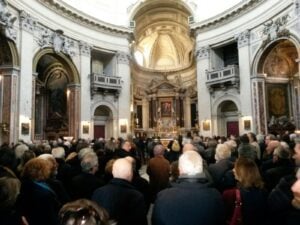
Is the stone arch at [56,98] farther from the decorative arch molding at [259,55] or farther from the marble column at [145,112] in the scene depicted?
the decorative arch molding at [259,55]

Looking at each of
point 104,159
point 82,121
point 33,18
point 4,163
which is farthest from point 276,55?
point 4,163

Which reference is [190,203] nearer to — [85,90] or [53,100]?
[85,90]

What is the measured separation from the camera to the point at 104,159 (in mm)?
5422

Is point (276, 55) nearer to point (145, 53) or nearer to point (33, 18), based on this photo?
point (33, 18)

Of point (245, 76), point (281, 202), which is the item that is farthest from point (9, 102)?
point (245, 76)

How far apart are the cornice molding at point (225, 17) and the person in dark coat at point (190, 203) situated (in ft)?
51.8

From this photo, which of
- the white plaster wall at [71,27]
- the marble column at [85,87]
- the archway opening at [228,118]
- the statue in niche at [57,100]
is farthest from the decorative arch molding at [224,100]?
the statue in niche at [57,100]

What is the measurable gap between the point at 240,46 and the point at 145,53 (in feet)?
45.8

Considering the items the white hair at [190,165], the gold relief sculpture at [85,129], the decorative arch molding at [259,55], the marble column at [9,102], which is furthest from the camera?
the gold relief sculpture at [85,129]

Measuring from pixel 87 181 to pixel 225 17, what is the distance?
16975 millimetres

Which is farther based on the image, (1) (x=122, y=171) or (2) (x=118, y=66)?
(2) (x=118, y=66)

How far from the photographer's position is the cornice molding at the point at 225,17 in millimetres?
16344

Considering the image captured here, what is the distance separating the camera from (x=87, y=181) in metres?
3.44

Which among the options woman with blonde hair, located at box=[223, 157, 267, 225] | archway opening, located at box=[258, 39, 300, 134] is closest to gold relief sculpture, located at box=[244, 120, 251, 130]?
archway opening, located at box=[258, 39, 300, 134]
